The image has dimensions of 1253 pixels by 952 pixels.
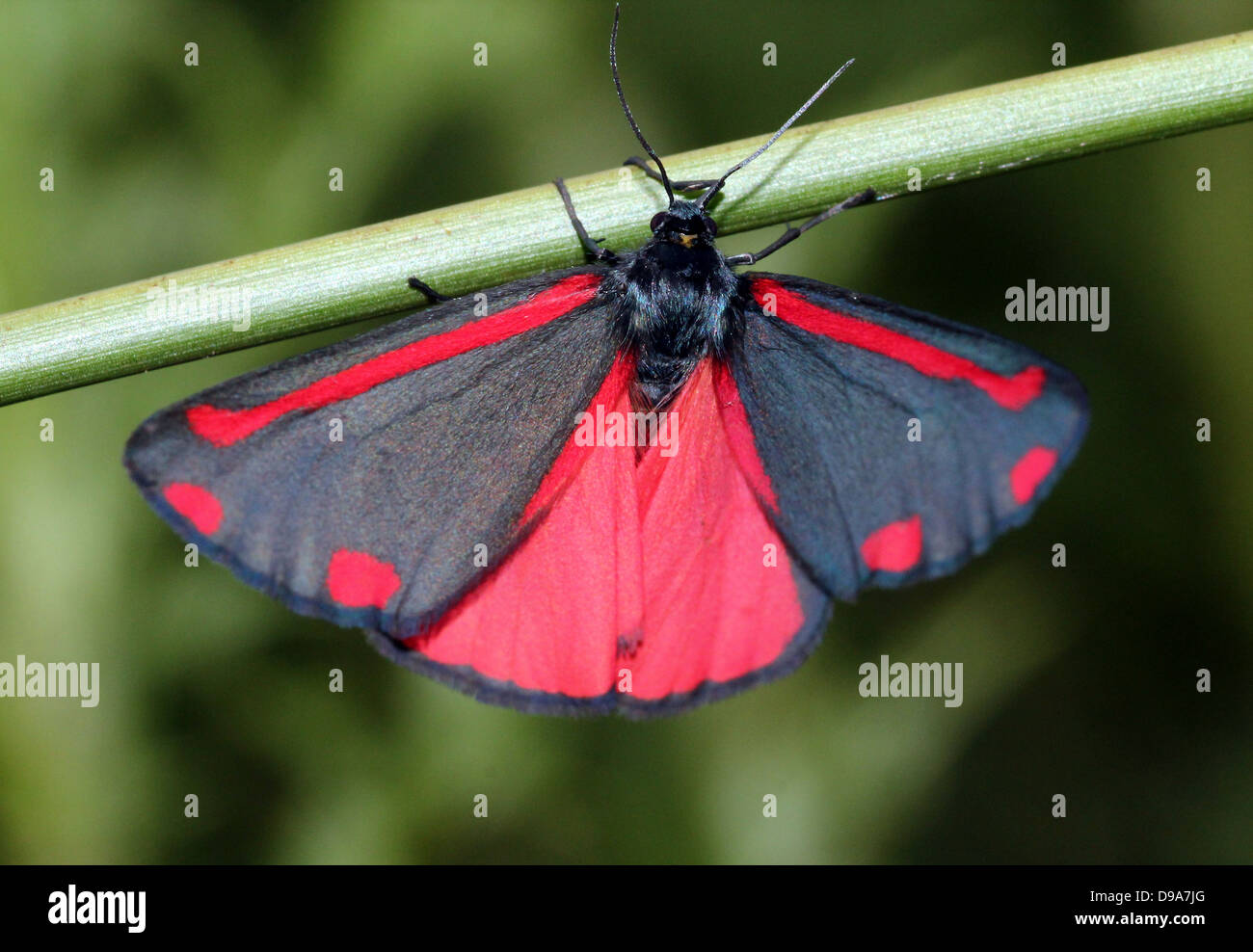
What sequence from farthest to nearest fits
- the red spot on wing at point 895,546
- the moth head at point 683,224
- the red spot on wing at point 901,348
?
the red spot on wing at point 895,546 → the red spot on wing at point 901,348 → the moth head at point 683,224

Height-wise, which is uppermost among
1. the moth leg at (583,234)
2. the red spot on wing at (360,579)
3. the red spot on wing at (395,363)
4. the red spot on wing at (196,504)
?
the moth leg at (583,234)

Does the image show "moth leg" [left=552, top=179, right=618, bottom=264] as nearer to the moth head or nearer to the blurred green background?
the moth head

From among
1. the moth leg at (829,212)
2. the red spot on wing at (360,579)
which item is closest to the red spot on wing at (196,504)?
the red spot on wing at (360,579)

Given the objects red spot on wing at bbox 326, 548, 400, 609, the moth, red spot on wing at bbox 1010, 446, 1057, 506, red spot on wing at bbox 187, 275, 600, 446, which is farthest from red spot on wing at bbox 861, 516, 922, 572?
red spot on wing at bbox 326, 548, 400, 609

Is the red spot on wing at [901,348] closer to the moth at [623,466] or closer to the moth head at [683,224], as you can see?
the moth at [623,466]

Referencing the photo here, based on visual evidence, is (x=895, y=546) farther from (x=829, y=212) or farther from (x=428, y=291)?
(x=428, y=291)

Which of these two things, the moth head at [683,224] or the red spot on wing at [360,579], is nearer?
the moth head at [683,224]
